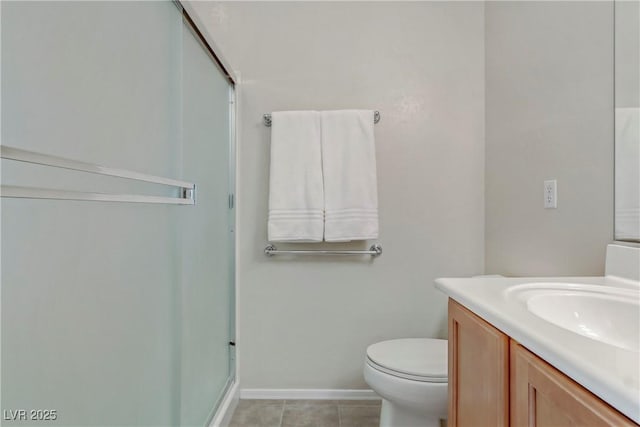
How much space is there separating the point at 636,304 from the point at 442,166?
1173mm

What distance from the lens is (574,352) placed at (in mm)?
469

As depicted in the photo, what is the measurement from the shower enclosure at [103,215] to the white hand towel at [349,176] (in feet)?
1.96

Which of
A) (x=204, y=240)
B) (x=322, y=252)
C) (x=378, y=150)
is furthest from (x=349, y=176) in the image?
(x=204, y=240)

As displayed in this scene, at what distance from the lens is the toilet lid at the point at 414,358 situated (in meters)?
1.25

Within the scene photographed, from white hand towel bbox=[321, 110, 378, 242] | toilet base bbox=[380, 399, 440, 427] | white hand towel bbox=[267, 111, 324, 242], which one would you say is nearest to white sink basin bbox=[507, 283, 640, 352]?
toilet base bbox=[380, 399, 440, 427]

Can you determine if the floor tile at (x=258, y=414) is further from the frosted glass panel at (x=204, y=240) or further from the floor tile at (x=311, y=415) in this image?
the frosted glass panel at (x=204, y=240)

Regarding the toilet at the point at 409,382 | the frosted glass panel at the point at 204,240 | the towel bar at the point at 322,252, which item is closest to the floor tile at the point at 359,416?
the toilet at the point at 409,382

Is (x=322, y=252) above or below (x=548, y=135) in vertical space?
below

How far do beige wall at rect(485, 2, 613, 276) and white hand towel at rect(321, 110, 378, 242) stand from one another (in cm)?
60

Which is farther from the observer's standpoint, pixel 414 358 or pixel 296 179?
pixel 296 179

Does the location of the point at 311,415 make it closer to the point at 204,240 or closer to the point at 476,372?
the point at 204,240

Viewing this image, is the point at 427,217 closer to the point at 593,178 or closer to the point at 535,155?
the point at 535,155

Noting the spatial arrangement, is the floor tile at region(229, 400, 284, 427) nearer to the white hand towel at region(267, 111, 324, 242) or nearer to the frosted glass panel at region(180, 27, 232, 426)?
the frosted glass panel at region(180, 27, 232, 426)

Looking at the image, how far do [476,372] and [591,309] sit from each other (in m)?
0.32
